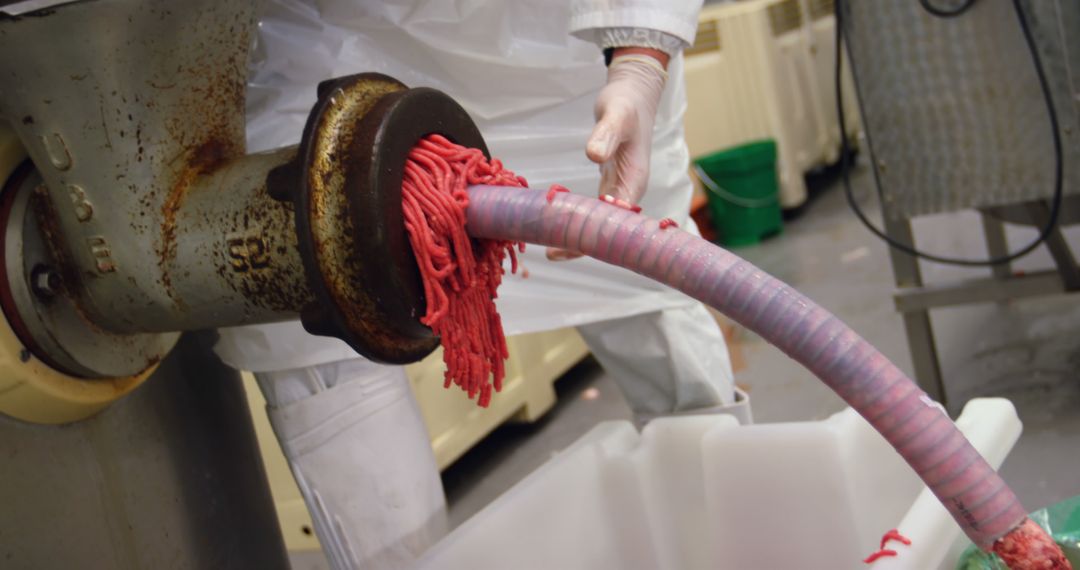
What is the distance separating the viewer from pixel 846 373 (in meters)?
0.55

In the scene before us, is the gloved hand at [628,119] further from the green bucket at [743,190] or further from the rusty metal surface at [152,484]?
the green bucket at [743,190]

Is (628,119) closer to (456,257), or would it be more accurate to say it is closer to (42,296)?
(456,257)

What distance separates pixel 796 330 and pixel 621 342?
57cm

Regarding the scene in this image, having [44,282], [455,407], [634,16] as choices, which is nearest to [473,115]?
[634,16]

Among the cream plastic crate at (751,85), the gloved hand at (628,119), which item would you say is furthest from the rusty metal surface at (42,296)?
the cream plastic crate at (751,85)

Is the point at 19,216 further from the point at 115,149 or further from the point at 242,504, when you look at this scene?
the point at 242,504

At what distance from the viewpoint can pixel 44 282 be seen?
Result: 2.21ft

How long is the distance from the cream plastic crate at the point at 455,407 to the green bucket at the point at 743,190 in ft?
3.32

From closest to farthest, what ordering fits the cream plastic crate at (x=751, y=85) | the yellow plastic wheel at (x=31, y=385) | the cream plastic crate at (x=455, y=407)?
1. the yellow plastic wheel at (x=31, y=385)
2. the cream plastic crate at (x=455, y=407)
3. the cream plastic crate at (x=751, y=85)

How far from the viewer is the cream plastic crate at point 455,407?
146 cm

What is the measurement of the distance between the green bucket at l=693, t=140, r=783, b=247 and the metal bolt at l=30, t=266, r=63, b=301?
2461 mm

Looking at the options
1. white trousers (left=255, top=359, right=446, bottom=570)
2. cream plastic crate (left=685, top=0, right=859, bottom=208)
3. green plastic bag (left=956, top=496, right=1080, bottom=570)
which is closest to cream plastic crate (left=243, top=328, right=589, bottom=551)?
white trousers (left=255, top=359, right=446, bottom=570)

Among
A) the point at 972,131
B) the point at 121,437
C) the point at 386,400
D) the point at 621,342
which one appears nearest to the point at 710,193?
the point at 972,131

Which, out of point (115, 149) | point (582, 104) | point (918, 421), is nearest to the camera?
point (918, 421)
